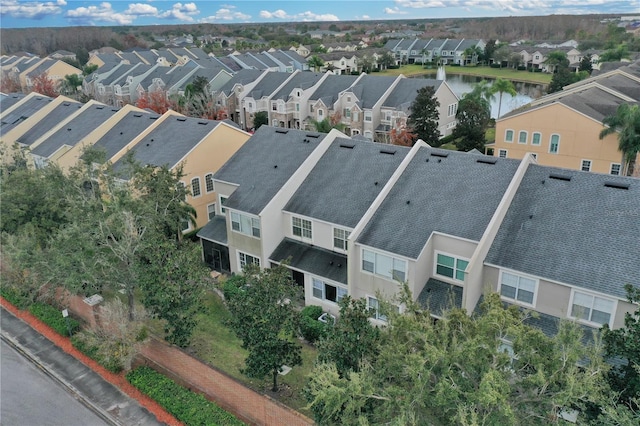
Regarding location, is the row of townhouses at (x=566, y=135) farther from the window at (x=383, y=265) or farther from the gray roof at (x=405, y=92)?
the window at (x=383, y=265)

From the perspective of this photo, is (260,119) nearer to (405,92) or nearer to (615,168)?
(405,92)

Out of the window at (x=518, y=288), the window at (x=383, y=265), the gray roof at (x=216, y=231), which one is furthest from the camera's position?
the gray roof at (x=216, y=231)

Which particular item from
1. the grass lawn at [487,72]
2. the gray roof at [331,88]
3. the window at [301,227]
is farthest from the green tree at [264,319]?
the grass lawn at [487,72]

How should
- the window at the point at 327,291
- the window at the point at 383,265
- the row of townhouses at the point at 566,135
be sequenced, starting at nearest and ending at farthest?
the window at the point at 383,265
the window at the point at 327,291
the row of townhouses at the point at 566,135

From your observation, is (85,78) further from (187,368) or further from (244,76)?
(187,368)

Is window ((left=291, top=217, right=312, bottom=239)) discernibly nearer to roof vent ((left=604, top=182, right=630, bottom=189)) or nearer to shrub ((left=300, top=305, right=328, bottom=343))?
shrub ((left=300, top=305, right=328, bottom=343))

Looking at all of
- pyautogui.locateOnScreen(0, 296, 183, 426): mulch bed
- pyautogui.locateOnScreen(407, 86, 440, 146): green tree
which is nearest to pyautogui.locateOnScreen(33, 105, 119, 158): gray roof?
pyautogui.locateOnScreen(0, 296, 183, 426): mulch bed

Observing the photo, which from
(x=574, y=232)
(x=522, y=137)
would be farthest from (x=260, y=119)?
(x=574, y=232)
